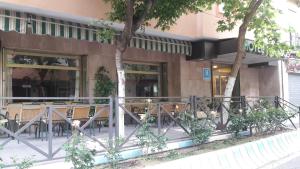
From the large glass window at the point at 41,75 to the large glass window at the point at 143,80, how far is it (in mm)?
2657

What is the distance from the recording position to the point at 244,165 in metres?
9.70

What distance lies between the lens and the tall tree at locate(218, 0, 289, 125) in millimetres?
13070

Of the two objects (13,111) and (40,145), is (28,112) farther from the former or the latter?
(40,145)

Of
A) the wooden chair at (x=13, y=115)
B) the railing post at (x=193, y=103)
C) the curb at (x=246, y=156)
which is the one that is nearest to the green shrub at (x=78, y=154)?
the curb at (x=246, y=156)

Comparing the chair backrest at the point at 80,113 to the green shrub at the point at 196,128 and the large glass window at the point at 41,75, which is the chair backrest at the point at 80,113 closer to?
the green shrub at the point at 196,128

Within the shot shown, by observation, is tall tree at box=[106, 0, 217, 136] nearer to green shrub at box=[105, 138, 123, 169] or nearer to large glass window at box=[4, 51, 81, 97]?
green shrub at box=[105, 138, 123, 169]

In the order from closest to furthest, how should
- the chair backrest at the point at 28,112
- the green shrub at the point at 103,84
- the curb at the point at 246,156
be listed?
the curb at the point at 246,156
the chair backrest at the point at 28,112
the green shrub at the point at 103,84

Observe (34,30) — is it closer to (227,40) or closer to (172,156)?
(172,156)

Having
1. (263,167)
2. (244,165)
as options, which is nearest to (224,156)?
(244,165)

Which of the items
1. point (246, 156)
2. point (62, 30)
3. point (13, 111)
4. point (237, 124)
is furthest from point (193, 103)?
point (13, 111)

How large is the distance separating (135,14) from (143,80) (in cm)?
697

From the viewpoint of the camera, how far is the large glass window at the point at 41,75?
1307cm

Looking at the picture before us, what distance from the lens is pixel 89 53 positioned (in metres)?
15.0

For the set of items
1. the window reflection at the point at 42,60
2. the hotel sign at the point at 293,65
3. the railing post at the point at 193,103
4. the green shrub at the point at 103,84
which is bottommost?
the railing post at the point at 193,103
